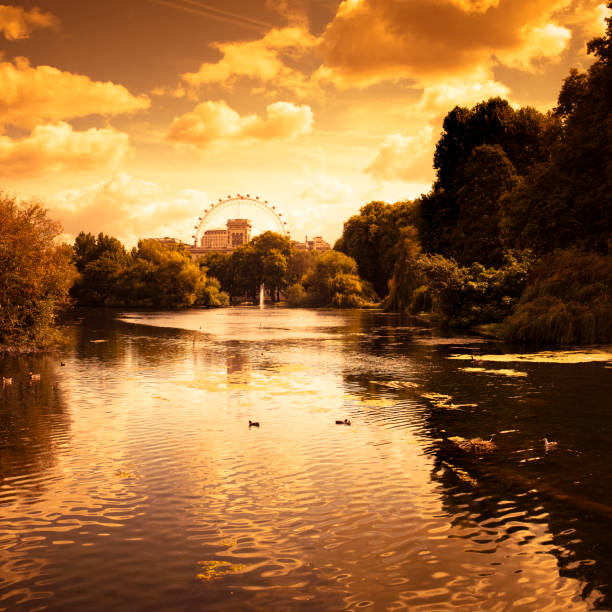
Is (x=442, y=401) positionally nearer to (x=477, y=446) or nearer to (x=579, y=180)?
(x=477, y=446)

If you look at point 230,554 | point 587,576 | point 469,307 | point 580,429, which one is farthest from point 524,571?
point 469,307

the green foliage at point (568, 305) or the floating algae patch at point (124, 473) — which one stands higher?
the green foliage at point (568, 305)

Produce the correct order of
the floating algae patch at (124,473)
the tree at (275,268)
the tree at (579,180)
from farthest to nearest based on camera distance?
the tree at (275,268)
the tree at (579,180)
the floating algae patch at (124,473)

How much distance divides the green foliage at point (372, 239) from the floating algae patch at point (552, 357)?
92.5m

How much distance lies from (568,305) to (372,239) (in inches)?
3771

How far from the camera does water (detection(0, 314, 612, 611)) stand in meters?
8.70

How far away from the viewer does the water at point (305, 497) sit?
8695 millimetres

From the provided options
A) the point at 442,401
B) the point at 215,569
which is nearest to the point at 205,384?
the point at 442,401

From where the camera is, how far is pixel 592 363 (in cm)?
3083

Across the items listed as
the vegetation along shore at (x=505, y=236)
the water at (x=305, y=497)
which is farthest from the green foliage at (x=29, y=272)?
the water at (x=305, y=497)

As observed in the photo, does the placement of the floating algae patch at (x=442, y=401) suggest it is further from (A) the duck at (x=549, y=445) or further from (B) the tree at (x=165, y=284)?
(B) the tree at (x=165, y=284)

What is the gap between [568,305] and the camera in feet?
130

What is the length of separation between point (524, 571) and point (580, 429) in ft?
32.0

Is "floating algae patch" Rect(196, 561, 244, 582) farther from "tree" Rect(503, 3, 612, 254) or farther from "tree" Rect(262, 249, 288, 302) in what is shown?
"tree" Rect(262, 249, 288, 302)
